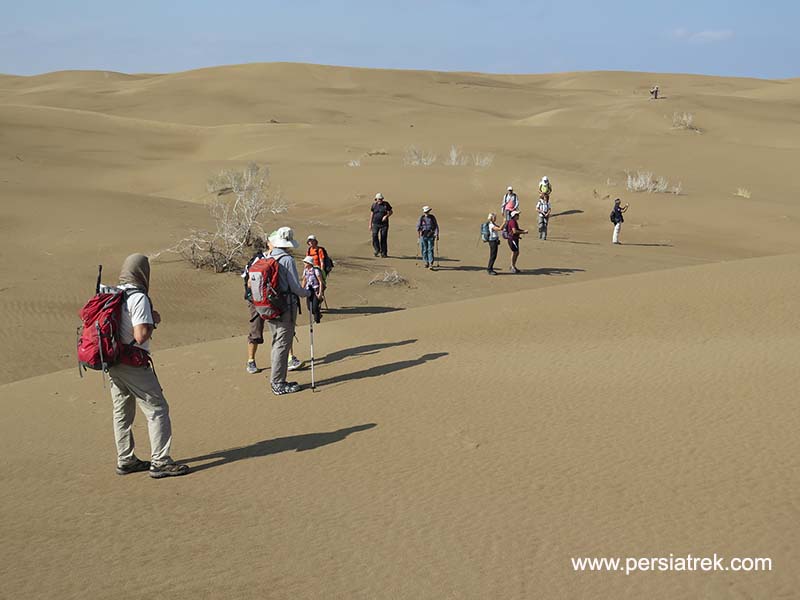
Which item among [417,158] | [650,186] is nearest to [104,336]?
[650,186]

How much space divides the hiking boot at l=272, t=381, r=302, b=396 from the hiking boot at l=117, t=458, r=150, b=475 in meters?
2.14

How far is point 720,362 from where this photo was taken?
8312 mm

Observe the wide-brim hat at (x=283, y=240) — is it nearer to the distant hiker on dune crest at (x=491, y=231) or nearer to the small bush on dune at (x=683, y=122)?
the distant hiker on dune crest at (x=491, y=231)

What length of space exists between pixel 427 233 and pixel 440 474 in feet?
43.0

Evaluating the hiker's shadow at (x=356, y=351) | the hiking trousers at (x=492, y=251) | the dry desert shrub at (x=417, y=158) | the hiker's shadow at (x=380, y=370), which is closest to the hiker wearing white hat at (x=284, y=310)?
the hiker's shadow at (x=380, y=370)

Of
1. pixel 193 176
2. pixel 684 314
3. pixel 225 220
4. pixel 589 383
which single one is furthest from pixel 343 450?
pixel 193 176

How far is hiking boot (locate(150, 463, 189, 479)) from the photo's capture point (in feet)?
20.4

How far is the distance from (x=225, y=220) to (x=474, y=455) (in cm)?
1251

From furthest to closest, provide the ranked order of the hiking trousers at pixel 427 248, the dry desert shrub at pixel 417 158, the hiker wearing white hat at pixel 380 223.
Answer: the dry desert shrub at pixel 417 158, the hiker wearing white hat at pixel 380 223, the hiking trousers at pixel 427 248

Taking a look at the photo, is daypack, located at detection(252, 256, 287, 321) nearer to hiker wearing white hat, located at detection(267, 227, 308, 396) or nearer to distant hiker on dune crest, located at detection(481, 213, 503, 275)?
hiker wearing white hat, located at detection(267, 227, 308, 396)

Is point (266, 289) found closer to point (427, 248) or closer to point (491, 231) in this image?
point (491, 231)

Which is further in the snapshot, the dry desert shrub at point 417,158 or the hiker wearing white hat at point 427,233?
Result: the dry desert shrub at point 417,158

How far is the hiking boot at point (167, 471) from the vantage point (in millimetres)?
6227

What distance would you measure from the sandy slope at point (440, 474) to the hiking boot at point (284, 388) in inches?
6.9
